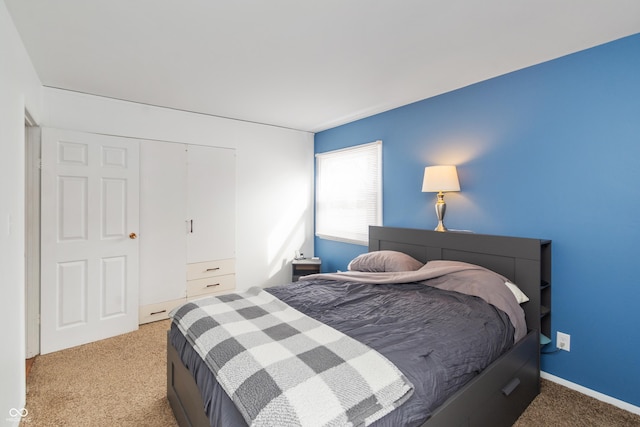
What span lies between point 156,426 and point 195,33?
2.51m

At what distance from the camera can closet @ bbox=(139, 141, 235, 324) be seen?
3.44 meters

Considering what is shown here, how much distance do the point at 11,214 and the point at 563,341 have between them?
3.81m

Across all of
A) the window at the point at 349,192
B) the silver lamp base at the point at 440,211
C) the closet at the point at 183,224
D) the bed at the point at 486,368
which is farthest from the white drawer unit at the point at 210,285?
the silver lamp base at the point at 440,211

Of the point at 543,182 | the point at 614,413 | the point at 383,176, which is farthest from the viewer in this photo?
the point at 383,176

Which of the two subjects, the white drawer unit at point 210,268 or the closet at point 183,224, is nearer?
the closet at point 183,224

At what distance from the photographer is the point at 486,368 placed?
1.70 metres

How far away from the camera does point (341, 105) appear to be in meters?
3.50

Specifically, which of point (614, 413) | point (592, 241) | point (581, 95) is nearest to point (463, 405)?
point (614, 413)

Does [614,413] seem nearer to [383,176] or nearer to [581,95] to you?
[581,95]

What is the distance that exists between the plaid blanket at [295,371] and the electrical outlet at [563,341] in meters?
1.85

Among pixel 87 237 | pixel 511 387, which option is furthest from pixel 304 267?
pixel 511 387

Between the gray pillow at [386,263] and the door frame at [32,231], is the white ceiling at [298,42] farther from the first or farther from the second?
the gray pillow at [386,263]

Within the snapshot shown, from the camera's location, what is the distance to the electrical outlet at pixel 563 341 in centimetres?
233

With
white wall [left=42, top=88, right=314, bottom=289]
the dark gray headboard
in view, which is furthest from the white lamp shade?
white wall [left=42, top=88, right=314, bottom=289]
